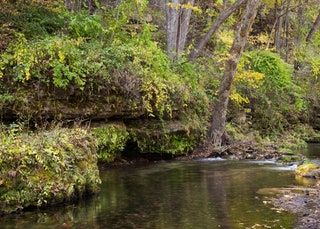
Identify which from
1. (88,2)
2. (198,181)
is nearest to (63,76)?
(198,181)

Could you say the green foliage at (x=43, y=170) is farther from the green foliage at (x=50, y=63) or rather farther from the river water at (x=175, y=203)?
the green foliage at (x=50, y=63)

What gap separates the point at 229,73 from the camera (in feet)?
60.1

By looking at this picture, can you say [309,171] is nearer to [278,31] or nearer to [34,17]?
[34,17]

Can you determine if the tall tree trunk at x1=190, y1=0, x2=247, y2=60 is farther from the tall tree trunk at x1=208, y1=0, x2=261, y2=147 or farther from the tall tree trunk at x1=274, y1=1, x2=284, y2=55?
the tall tree trunk at x1=274, y1=1, x2=284, y2=55

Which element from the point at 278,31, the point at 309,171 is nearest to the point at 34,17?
the point at 309,171

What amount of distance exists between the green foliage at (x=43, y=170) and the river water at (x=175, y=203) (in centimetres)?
25

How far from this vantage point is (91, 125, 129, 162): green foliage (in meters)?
13.9

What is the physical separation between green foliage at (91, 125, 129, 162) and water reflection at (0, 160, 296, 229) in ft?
3.20

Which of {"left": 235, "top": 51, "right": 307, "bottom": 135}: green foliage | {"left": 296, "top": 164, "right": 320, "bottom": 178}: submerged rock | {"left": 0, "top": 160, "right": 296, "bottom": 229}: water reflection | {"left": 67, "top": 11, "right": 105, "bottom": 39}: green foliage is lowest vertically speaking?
{"left": 0, "top": 160, "right": 296, "bottom": 229}: water reflection

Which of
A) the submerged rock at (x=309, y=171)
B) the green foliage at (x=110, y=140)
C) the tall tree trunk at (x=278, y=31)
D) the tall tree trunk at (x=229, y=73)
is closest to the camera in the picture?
the submerged rock at (x=309, y=171)

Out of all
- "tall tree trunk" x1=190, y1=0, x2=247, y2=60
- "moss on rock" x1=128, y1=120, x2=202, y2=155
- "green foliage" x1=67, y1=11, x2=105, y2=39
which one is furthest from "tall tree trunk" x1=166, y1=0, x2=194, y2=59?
"green foliage" x1=67, y1=11, x2=105, y2=39

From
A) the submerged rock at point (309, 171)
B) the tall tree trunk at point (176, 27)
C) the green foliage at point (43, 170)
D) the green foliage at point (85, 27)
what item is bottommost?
the submerged rock at point (309, 171)

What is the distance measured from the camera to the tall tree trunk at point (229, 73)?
58.1ft

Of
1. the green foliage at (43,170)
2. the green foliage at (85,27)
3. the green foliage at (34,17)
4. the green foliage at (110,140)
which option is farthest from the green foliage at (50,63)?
the green foliage at (43,170)
